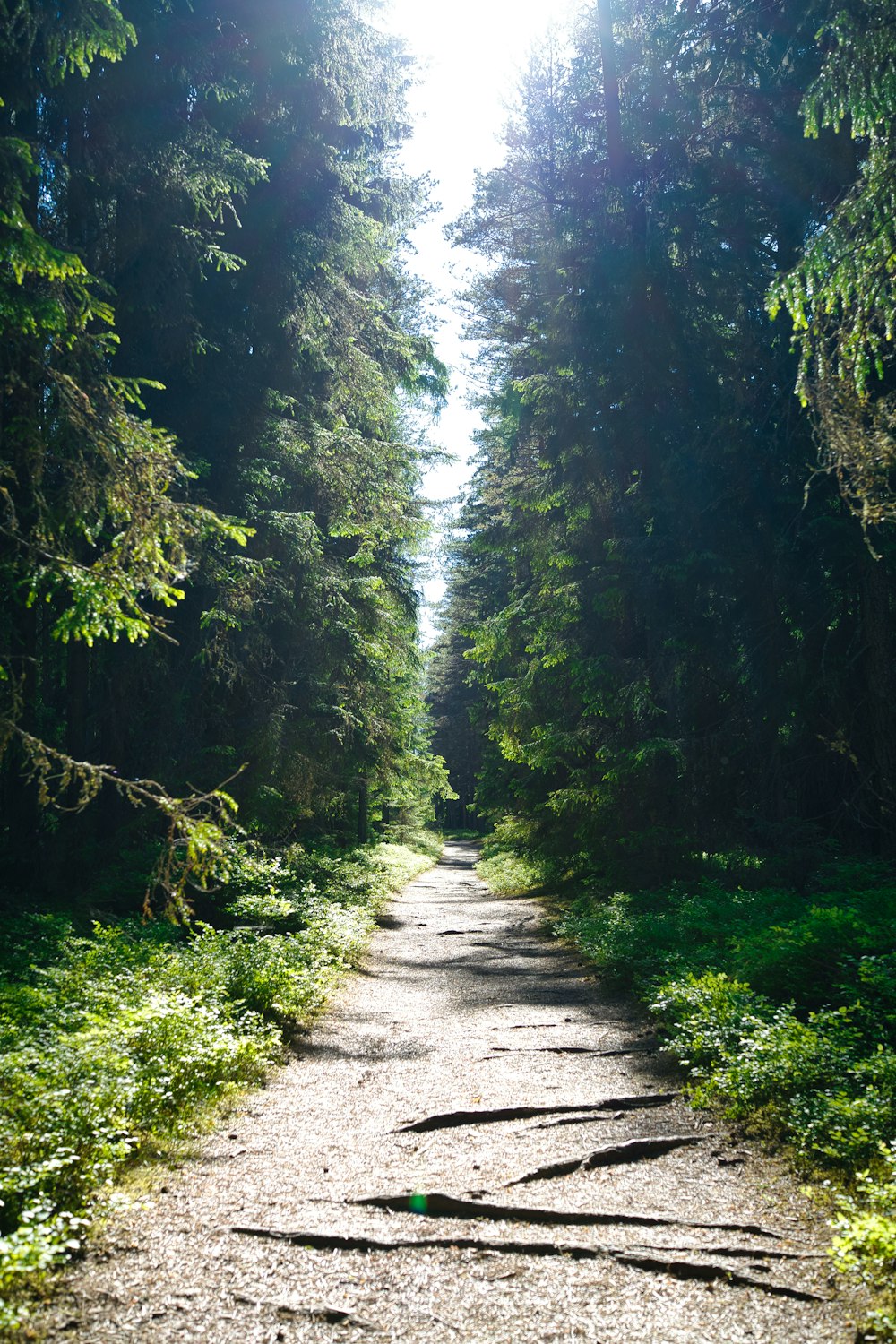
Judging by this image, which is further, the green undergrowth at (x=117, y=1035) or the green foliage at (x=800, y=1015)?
the green foliage at (x=800, y=1015)

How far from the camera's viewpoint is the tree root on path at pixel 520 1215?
12.2 ft

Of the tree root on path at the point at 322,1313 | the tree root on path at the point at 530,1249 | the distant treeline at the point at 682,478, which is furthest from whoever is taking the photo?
the distant treeline at the point at 682,478

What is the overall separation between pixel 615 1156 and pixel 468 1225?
3.95ft

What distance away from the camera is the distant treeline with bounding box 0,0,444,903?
5926 mm

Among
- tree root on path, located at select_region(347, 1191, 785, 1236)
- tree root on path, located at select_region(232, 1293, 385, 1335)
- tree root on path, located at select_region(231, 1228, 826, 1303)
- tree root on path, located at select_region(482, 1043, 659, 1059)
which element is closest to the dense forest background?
tree root on path, located at select_region(482, 1043, 659, 1059)

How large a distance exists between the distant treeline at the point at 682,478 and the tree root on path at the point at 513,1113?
6.83 metres

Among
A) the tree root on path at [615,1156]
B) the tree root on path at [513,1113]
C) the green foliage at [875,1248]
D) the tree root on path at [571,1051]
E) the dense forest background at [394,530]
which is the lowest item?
the tree root on path at [571,1051]

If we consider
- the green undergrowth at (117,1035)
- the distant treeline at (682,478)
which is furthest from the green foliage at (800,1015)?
the green undergrowth at (117,1035)

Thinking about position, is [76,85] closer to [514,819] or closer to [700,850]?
[700,850]

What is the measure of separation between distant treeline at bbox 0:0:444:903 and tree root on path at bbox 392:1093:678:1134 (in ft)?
9.33

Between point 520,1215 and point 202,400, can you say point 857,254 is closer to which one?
point 520,1215

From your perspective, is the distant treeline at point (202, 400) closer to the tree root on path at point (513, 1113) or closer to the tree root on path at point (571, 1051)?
the tree root on path at point (513, 1113)

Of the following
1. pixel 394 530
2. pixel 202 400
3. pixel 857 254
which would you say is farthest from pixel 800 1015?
pixel 394 530

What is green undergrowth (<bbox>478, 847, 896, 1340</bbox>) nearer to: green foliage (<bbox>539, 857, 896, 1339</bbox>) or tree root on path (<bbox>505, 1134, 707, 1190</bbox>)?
green foliage (<bbox>539, 857, 896, 1339</bbox>)
